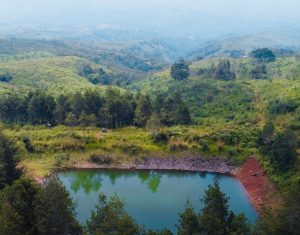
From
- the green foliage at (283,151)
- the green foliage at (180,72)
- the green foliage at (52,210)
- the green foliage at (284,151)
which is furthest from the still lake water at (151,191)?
the green foliage at (180,72)

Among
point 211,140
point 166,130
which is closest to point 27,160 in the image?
point 166,130

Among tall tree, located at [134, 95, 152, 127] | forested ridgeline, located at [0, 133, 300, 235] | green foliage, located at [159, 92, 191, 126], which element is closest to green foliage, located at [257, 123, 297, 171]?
forested ridgeline, located at [0, 133, 300, 235]

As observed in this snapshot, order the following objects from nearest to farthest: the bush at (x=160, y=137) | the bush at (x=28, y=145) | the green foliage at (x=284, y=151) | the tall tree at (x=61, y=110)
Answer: the green foliage at (x=284, y=151) → the bush at (x=28, y=145) → the bush at (x=160, y=137) → the tall tree at (x=61, y=110)

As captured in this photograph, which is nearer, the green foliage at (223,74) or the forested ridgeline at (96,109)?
the forested ridgeline at (96,109)

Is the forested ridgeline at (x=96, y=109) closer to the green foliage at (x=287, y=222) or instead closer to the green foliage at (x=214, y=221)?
the green foliage at (x=214, y=221)

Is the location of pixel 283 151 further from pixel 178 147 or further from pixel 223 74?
pixel 223 74

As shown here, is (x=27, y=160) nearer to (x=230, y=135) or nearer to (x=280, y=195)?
(x=230, y=135)
